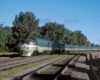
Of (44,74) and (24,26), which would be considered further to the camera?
(24,26)

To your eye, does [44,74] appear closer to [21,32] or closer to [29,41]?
[29,41]

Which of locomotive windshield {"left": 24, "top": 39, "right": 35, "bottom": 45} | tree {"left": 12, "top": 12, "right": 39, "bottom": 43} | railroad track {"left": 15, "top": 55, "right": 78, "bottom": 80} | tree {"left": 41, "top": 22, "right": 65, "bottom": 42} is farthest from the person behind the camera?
tree {"left": 41, "top": 22, "right": 65, "bottom": 42}

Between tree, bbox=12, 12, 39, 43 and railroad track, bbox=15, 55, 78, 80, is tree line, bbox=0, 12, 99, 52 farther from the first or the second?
railroad track, bbox=15, 55, 78, 80

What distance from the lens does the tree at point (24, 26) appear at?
82.2m

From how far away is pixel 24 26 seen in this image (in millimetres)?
85312

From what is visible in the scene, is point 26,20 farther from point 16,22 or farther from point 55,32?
point 55,32

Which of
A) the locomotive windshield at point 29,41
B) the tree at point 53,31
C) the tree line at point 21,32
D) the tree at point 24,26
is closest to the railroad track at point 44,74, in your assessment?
the locomotive windshield at point 29,41

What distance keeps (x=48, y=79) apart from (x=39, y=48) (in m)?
24.6

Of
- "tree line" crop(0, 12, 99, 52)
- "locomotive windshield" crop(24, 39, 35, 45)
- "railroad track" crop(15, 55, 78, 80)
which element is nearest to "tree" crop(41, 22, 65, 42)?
"tree line" crop(0, 12, 99, 52)

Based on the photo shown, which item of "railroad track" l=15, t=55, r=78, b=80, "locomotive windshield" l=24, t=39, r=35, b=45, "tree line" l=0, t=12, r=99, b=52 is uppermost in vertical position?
"tree line" l=0, t=12, r=99, b=52

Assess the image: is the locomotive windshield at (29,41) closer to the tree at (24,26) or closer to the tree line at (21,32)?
the tree line at (21,32)

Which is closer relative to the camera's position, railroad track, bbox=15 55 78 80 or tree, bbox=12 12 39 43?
railroad track, bbox=15 55 78 80

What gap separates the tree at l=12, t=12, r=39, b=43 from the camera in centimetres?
8218

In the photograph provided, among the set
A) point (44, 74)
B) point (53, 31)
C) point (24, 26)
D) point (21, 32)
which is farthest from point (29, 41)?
point (53, 31)
